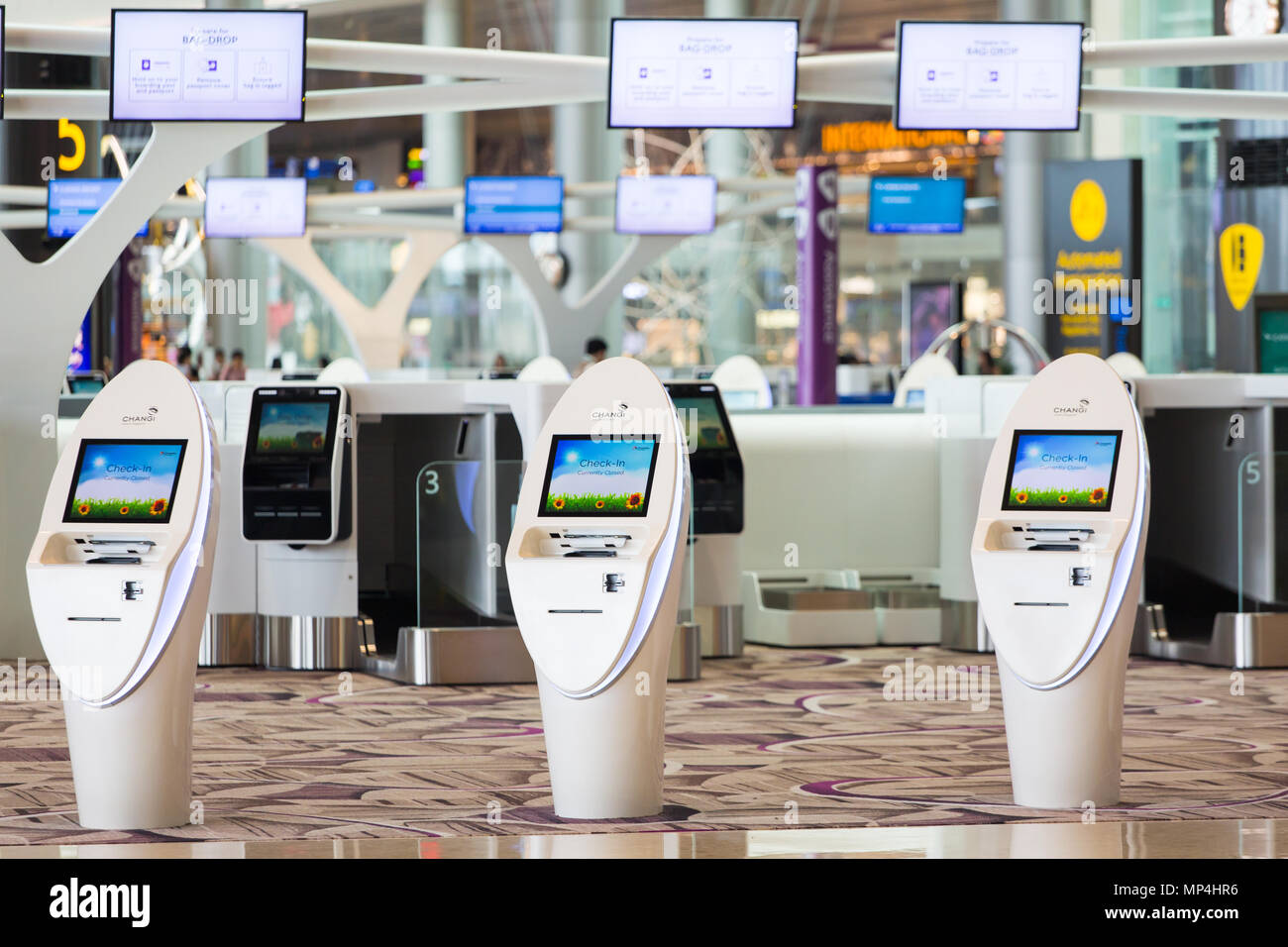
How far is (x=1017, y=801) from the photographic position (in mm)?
5168

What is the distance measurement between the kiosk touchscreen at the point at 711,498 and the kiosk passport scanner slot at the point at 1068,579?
11.1 feet

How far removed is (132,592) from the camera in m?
4.91

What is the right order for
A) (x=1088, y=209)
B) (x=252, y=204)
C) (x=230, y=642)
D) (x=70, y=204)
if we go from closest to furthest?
(x=230, y=642) < (x=1088, y=209) < (x=70, y=204) < (x=252, y=204)

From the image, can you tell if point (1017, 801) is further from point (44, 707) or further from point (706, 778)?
point (44, 707)

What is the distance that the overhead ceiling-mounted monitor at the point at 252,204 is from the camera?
19234mm

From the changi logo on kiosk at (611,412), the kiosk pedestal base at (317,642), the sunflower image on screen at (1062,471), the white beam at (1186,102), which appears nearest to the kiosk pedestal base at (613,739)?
the changi logo on kiosk at (611,412)

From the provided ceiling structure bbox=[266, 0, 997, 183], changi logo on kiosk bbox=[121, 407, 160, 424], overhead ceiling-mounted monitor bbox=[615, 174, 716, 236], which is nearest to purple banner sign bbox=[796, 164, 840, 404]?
overhead ceiling-mounted monitor bbox=[615, 174, 716, 236]

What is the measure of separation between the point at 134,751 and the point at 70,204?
14.2 m

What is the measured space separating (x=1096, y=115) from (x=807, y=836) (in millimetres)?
19845

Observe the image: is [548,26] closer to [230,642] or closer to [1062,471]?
[230,642]

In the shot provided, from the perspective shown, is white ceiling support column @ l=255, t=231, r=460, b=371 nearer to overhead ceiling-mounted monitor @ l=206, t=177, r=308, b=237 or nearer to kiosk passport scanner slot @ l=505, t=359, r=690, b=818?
overhead ceiling-mounted monitor @ l=206, t=177, r=308, b=237

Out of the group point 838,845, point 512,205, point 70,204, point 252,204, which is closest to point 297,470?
point 838,845

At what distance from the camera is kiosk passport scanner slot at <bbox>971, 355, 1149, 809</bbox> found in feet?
16.6

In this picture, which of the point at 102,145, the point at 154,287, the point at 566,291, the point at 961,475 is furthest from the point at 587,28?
the point at 961,475
